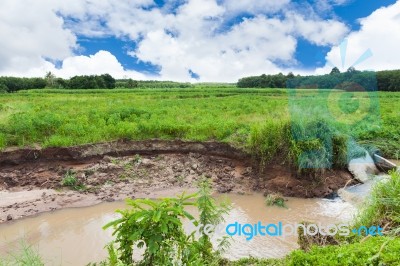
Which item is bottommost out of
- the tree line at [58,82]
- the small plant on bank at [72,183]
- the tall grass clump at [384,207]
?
the small plant on bank at [72,183]

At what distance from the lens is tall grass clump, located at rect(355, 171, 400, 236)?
4.05m

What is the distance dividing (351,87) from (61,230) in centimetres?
688

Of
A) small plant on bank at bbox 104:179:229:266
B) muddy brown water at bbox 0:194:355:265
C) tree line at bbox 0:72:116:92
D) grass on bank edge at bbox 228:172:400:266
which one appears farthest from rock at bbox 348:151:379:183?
tree line at bbox 0:72:116:92

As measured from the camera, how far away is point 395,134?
461 inches

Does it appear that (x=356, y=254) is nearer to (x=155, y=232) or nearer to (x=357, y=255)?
(x=357, y=255)

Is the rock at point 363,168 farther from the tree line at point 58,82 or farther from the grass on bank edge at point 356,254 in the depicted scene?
the tree line at point 58,82

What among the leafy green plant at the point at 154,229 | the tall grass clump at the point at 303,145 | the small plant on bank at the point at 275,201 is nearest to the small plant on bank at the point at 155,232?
A: the leafy green plant at the point at 154,229

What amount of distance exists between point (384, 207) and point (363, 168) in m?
4.60

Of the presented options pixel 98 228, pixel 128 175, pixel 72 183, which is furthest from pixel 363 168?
Answer: pixel 72 183

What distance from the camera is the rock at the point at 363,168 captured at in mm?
8305

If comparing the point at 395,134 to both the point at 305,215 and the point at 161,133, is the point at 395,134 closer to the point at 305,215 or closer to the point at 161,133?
the point at 305,215

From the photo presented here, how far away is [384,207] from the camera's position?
4.32 metres

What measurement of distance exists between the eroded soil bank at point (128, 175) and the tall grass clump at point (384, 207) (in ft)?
10.6

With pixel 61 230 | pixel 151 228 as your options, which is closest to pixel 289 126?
pixel 61 230
